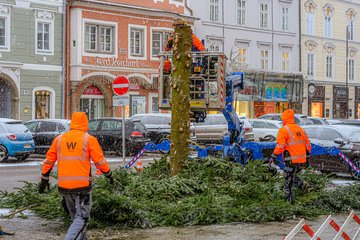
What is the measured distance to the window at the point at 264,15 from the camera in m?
49.2

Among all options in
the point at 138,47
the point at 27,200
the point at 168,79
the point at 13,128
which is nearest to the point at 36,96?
the point at 138,47

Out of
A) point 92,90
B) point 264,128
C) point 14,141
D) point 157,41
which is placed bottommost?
point 14,141

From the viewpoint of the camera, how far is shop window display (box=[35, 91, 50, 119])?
35.5m

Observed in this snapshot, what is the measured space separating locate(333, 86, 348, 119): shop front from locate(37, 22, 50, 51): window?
26371mm

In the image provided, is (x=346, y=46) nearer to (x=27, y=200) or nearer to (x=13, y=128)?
(x=13, y=128)

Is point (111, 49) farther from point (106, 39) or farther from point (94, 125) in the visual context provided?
point (94, 125)

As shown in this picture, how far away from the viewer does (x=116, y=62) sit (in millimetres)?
38062

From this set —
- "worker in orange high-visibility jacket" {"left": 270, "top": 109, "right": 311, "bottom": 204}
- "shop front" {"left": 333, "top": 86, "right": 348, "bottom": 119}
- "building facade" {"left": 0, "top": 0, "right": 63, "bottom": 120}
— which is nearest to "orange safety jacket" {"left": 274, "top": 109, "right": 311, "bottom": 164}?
"worker in orange high-visibility jacket" {"left": 270, "top": 109, "right": 311, "bottom": 204}

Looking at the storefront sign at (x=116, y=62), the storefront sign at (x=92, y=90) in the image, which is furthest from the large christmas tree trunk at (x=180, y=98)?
the storefront sign at (x=92, y=90)

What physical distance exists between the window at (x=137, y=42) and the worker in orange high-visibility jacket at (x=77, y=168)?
30.3 meters

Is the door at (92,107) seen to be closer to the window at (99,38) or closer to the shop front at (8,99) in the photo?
the window at (99,38)

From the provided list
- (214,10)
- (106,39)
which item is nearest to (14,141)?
(106,39)

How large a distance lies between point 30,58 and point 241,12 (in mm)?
17351

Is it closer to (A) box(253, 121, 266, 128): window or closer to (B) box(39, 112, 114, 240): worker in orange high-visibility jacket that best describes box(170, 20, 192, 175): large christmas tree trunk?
(B) box(39, 112, 114, 240): worker in orange high-visibility jacket
